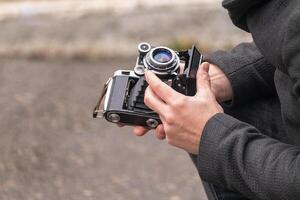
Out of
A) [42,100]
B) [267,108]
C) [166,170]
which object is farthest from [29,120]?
[267,108]

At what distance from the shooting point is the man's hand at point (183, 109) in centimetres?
131

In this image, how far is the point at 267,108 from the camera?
1.50 metres

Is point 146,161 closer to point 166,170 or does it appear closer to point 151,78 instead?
point 166,170

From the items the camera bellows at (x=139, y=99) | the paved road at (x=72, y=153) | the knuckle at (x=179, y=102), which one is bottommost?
the paved road at (x=72, y=153)

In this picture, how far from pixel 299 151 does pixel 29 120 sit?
1.54m

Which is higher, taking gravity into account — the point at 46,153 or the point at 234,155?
the point at 234,155

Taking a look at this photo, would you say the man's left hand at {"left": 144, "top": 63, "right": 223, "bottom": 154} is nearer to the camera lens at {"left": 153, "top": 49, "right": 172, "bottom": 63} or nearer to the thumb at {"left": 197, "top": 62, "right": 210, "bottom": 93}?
the thumb at {"left": 197, "top": 62, "right": 210, "bottom": 93}

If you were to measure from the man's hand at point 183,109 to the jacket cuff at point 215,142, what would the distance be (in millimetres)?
14

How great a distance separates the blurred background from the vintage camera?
781 millimetres

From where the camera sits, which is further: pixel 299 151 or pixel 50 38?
pixel 50 38

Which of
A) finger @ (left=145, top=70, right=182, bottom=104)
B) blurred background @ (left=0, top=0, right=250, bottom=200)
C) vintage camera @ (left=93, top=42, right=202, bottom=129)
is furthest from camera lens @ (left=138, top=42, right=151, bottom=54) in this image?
blurred background @ (left=0, top=0, right=250, bottom=200)

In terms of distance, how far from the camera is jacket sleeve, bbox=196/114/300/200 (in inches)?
48.5

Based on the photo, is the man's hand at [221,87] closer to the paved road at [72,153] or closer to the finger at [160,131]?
the finger at [160,131]

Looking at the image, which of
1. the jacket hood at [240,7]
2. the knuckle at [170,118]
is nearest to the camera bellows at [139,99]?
the knuckle at [170,118]
